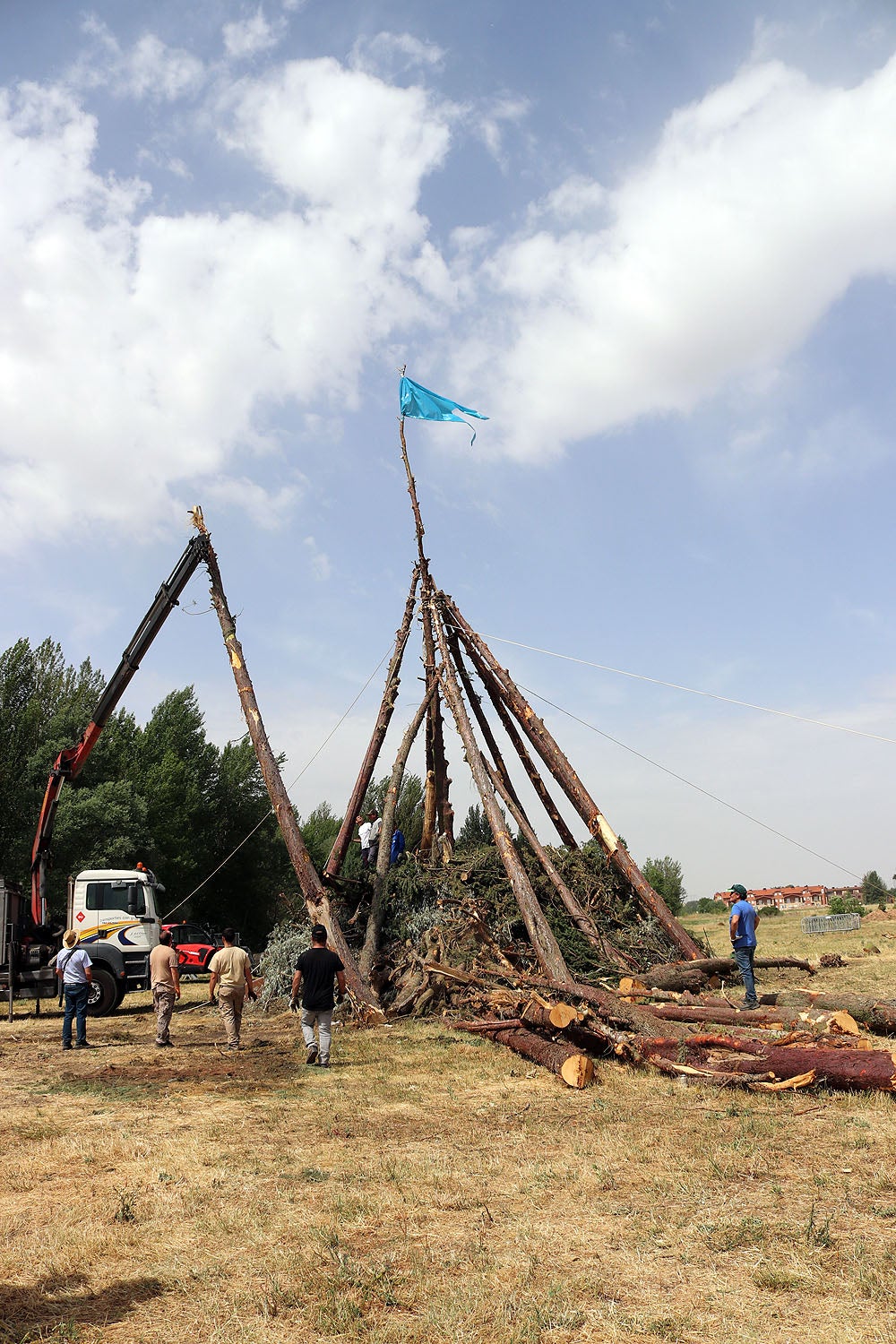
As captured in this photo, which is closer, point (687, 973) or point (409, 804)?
point (687, 973)

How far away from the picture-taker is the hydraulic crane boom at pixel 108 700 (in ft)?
56.8

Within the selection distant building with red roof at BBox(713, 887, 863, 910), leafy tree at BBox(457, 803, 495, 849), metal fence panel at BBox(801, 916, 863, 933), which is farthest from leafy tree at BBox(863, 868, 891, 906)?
leafy tree at BBox(457, 803, 495, 849)

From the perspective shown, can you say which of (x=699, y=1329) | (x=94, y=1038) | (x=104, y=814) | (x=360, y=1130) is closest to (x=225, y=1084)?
(x=360, y=1130)

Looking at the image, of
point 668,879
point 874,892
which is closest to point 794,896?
point 874,892

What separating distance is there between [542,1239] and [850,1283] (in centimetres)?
156

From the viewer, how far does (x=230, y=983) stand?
37.9 ft

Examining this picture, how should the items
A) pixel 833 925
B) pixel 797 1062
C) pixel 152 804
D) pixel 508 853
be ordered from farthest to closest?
pixel 152 804
pixel 833 925
pixel 508 853
pixel 797 1062

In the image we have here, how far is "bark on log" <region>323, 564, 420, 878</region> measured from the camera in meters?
16.2

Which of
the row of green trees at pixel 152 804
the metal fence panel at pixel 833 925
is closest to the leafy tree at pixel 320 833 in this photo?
the row of green trees at pixel 152 804

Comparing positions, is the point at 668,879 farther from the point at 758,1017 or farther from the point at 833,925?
the point at 758,1017

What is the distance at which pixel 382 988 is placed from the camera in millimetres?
14508

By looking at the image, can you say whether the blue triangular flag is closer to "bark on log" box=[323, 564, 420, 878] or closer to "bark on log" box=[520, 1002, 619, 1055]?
"bark on log" box=[323, 564, 420, 878]

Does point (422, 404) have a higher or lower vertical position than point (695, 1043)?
higher

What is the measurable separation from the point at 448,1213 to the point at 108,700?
47.1 ft
